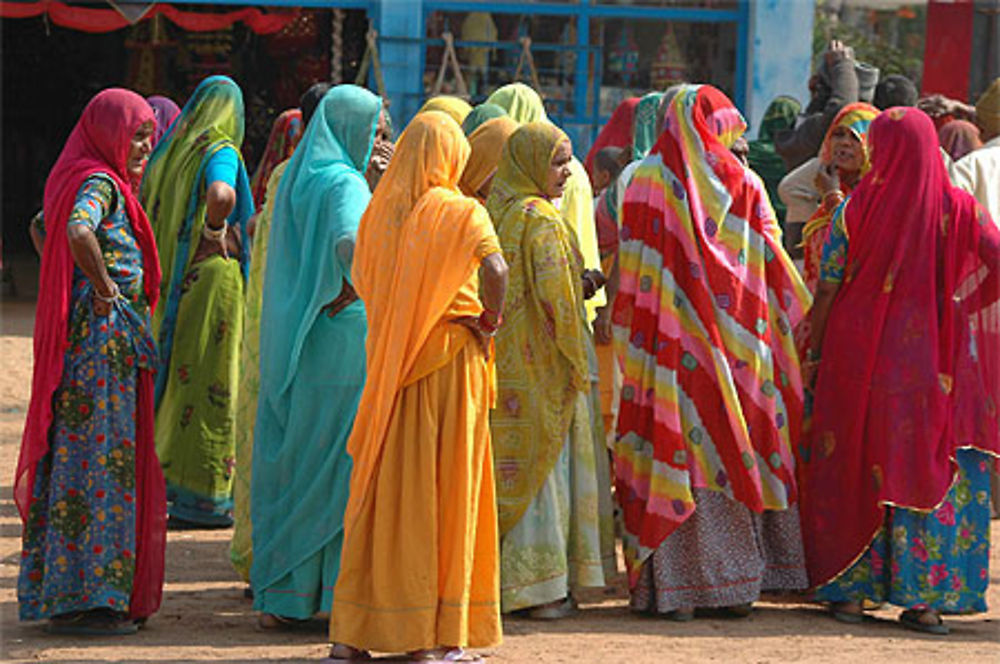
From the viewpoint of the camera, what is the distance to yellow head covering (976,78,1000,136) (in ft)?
28.9

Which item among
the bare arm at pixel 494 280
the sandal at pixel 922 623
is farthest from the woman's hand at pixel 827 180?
the bare arm at pixel 494 280

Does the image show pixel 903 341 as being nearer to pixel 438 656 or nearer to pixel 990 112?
pixel 438 656

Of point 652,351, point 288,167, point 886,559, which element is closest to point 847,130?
point 652,351

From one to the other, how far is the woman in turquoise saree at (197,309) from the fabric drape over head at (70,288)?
1.68 m

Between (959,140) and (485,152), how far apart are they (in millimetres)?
3287

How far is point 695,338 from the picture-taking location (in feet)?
19.7

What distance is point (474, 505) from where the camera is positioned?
5.04 meters

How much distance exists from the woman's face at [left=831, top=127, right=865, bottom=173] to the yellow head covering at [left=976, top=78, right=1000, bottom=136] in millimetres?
2606

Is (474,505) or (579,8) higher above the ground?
(579,8)

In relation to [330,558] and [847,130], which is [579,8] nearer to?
[847,130]

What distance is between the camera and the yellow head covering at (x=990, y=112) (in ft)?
28.9

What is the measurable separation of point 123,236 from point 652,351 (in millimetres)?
1897

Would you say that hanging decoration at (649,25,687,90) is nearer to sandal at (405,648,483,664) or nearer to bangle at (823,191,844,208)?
bangle at (823,191,844,208)

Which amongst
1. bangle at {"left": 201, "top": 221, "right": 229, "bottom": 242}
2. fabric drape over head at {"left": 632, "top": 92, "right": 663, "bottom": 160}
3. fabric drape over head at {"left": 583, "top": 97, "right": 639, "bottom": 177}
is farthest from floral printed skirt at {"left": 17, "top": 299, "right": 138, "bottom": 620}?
fabric drape over head at {"left": 583, "top": 97, "right": 639, "bottom": 177}
